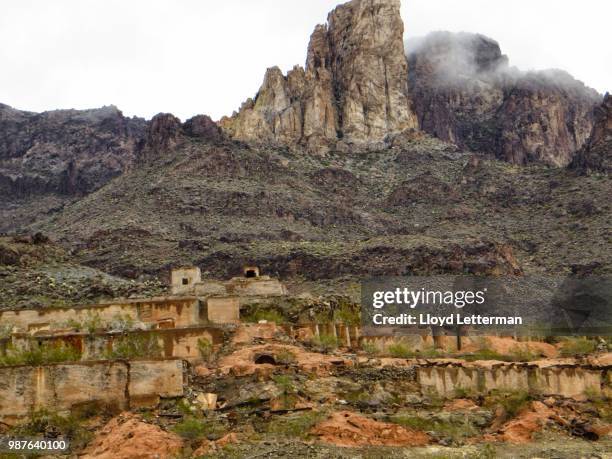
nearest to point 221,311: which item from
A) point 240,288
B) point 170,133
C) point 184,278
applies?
point 240,288

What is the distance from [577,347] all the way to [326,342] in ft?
49.8

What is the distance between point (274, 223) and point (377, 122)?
149 ft

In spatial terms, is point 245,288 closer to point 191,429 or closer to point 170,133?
point 191,429

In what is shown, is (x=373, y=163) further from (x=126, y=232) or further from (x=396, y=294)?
(x=396, y=294)

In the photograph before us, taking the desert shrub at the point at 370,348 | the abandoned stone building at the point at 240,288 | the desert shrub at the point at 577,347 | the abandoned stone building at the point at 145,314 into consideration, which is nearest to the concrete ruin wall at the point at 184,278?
the abandoned stone building at the point at 240,288

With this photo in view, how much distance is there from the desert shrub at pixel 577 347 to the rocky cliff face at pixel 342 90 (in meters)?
105

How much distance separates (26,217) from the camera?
163 metres

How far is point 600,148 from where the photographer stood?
454 feet

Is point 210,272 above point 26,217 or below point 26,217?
below

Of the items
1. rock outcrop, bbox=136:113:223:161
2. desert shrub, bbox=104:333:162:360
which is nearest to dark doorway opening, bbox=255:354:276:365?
desert shrub, bbox=104:333:162:360

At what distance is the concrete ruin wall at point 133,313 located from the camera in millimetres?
46125

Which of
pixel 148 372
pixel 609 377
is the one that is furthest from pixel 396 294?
pixel 148 372

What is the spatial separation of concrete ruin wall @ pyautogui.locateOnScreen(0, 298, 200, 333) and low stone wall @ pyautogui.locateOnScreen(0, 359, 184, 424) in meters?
9.52

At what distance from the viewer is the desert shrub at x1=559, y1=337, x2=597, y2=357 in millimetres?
52469
